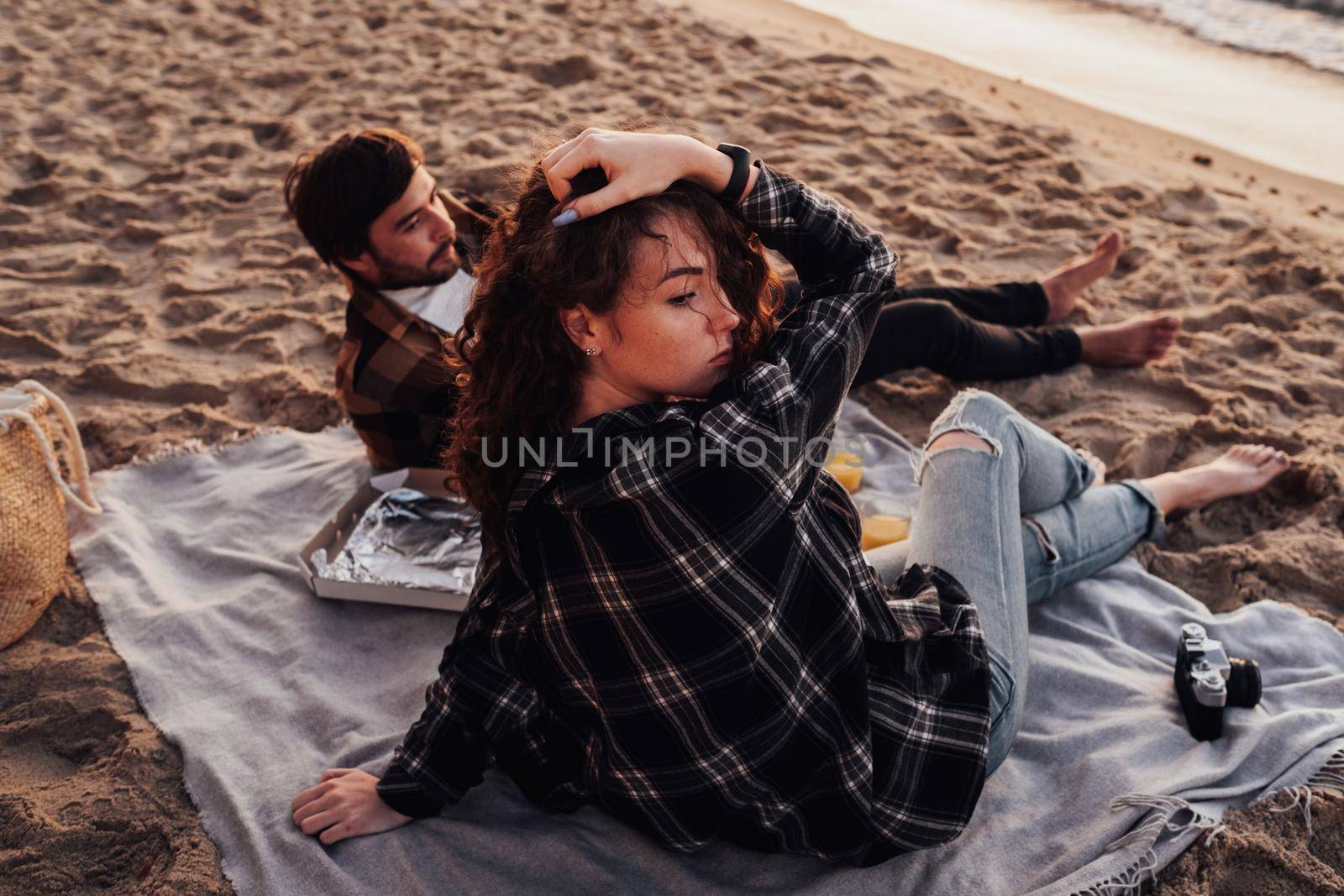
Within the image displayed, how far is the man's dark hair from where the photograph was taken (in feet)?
9.18

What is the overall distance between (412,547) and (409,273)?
0.74 m

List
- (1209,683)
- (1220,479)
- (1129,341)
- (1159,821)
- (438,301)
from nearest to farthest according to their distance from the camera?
(1159,821) → (1209,683) → (1220,479) → (438,301) → (1129,341)

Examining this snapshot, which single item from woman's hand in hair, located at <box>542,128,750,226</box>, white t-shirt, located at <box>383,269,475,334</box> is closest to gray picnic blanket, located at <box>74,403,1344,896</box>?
white t-shirt, located at <box>383,269,475,334</box>

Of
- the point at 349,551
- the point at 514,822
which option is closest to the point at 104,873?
the point at 514,822

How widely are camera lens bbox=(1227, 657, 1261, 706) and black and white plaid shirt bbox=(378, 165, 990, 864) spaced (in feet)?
2.24

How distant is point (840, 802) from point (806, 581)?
394mm

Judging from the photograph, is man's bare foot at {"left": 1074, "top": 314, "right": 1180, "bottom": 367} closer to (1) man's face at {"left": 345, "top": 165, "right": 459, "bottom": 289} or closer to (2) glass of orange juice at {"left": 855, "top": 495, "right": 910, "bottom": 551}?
(2) glass of orange juice at {"left": 855, "top": 495, "right": 910, "bottom": 551}

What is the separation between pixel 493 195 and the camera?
4586 mm

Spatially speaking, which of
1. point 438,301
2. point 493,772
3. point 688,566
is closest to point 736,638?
point 688,566

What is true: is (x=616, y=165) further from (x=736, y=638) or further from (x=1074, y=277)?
(x=1074, y=277)

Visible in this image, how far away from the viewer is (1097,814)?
6.61ft

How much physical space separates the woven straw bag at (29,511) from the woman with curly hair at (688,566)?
3.40 feet

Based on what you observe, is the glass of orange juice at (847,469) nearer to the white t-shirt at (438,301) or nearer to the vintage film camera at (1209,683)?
the vintage film camera at (1209,683)

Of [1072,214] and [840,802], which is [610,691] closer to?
[840,802]
